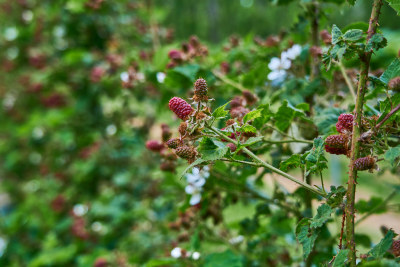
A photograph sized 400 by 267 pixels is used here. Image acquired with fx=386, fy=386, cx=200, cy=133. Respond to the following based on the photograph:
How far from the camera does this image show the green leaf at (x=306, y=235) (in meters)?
0.52

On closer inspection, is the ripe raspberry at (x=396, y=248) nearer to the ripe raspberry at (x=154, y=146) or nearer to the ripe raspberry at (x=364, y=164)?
the ripe raspberry at (x=364, y=164)

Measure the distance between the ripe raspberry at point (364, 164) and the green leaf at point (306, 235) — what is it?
110mm

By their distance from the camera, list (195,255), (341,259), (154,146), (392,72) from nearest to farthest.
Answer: (341,259) < (392,72) < (154,146) < (195,255)

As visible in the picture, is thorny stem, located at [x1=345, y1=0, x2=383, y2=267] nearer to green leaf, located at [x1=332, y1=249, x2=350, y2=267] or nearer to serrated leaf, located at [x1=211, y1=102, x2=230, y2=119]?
green leaf, located at [x1=332, y1=249, x2=350, y2=267]

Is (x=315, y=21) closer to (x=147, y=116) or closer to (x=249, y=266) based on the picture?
(x=249, y=266)

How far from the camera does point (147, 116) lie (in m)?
2.11

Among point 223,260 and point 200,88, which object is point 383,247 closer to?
point 200,88

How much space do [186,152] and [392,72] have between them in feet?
1.06

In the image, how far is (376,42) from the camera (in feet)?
1.61

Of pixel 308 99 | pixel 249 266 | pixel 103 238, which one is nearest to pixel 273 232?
pixel 249 266

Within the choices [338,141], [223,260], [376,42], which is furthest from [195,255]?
[376,42]

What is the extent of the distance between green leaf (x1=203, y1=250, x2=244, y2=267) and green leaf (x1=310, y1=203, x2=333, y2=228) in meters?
0.39

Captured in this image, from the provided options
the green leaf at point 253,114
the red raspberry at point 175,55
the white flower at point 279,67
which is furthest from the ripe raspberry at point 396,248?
the red raspberry at point 175,55

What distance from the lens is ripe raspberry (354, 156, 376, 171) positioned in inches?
19.1
